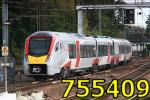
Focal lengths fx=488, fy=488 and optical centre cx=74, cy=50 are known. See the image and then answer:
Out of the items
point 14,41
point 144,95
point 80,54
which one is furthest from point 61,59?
point 14,41

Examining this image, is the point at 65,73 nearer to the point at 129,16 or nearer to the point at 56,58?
the point at 56,58

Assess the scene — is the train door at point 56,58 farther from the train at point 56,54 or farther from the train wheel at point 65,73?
the train wheel at point 65,73

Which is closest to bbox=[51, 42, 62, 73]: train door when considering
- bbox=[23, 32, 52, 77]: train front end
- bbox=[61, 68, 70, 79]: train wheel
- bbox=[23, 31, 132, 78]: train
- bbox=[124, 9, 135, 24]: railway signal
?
bbox=[23, 31, 132, 78]: train

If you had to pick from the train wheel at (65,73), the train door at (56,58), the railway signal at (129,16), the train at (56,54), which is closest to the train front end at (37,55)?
the train at (56,54)

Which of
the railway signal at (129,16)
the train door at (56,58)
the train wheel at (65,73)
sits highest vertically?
the railway signal at (129,16)

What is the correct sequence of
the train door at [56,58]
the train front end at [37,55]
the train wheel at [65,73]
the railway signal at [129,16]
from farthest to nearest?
the railway signal at [129,16] → the train wheel at [65,73] → the train door at [56,58] → the train front end at [37,55]

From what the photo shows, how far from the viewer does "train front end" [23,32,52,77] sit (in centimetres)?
2808

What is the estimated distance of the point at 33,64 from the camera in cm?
2831

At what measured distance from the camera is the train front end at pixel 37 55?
28.1m

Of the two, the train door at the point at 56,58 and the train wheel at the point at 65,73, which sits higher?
the train door at the point at 56,58

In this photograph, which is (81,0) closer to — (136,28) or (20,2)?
(20,2)

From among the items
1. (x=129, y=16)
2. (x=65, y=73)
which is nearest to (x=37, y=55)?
(x=65, y=73)

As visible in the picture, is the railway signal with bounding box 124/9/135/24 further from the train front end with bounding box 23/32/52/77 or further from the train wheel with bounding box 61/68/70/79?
the train front end with bounding box 23/32/52/77

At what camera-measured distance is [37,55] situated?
28.2m
